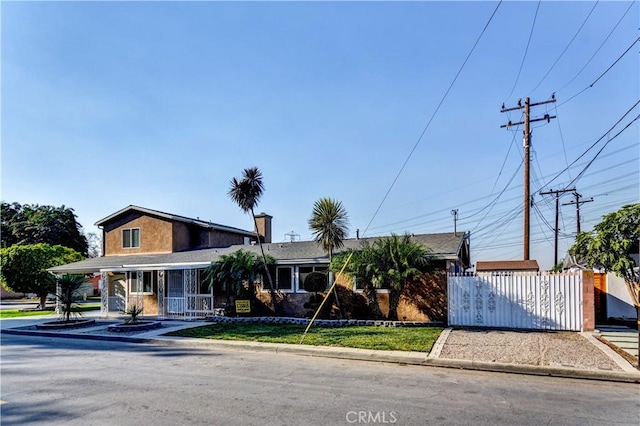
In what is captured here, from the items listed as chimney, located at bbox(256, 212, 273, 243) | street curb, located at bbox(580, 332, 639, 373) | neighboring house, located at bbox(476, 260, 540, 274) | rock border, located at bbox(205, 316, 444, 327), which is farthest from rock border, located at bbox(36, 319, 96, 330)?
street curb, located at bbox(580, 332, 639, 373)

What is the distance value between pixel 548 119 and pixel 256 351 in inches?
710

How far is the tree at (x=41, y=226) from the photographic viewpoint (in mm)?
51312

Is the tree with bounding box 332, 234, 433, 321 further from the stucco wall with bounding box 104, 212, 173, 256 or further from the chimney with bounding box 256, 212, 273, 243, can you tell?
the chimney with bounding box 256, 212, 273, 243

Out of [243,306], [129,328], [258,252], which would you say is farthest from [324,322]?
[129,328]

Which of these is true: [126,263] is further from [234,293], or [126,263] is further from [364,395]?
[364,395]

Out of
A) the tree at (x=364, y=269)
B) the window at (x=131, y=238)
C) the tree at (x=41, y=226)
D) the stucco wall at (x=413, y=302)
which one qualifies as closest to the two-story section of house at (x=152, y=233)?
the window at (x=131, y=238)

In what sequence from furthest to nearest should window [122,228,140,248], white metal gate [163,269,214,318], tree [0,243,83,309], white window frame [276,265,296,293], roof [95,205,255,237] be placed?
tree [0,243,83,309], window [122,228,140,248], roof [95,205,255,237], white metal gate [163,269,214,318], white window frame [276,265,296,293]

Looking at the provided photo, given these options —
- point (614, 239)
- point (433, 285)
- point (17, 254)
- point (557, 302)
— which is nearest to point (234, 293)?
point (433, 285)

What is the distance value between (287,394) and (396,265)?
9409mm

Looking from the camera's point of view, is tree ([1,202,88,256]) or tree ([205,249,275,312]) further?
tree ([1,202,88,256])

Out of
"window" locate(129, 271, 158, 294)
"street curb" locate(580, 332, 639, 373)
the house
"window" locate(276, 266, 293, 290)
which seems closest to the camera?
"street curb" locate(580, 332, 639, 373)

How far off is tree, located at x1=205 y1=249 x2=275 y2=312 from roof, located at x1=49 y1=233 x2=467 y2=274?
928mm

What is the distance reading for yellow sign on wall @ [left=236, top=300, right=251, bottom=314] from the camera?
62.1 ft

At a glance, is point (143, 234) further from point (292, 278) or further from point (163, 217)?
point (292, 278)
